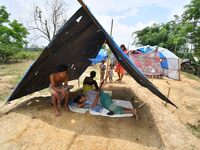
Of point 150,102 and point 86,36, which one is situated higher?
point 86,36

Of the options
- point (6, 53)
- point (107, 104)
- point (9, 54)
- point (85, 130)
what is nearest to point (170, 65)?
point (107, 104)

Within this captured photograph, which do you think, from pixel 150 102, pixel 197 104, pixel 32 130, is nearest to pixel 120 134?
pixel 32 130

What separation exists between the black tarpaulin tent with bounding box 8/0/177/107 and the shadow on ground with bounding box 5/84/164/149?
0.62 m

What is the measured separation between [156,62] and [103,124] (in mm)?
7074

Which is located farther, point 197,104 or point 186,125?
point 197,104

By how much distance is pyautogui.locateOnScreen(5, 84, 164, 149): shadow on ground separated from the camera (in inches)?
128

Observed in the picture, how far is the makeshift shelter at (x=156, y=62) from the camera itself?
975 centimetres

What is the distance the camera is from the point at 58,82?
4.21m

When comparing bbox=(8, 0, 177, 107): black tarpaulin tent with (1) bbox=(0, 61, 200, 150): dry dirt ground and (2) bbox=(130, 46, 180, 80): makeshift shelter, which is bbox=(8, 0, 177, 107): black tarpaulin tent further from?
(2) bbox=(130, 46, 180, 80): makeshift shelter

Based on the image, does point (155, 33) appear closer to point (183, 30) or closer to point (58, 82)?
point (183, 30)

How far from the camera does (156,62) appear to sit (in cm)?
984

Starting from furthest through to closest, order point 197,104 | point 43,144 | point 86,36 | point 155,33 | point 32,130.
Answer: point 155,33
point 197,104
point 86,36
point 32,130
point 43,144

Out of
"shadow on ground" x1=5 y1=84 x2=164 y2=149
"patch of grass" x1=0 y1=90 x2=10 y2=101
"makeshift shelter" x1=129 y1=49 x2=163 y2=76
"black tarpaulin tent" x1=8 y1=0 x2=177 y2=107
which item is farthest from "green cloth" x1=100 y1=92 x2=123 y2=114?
"makeshift shelter" x1=129 y1=49 x2=163 y2=76

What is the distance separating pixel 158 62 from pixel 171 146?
23.4ft
